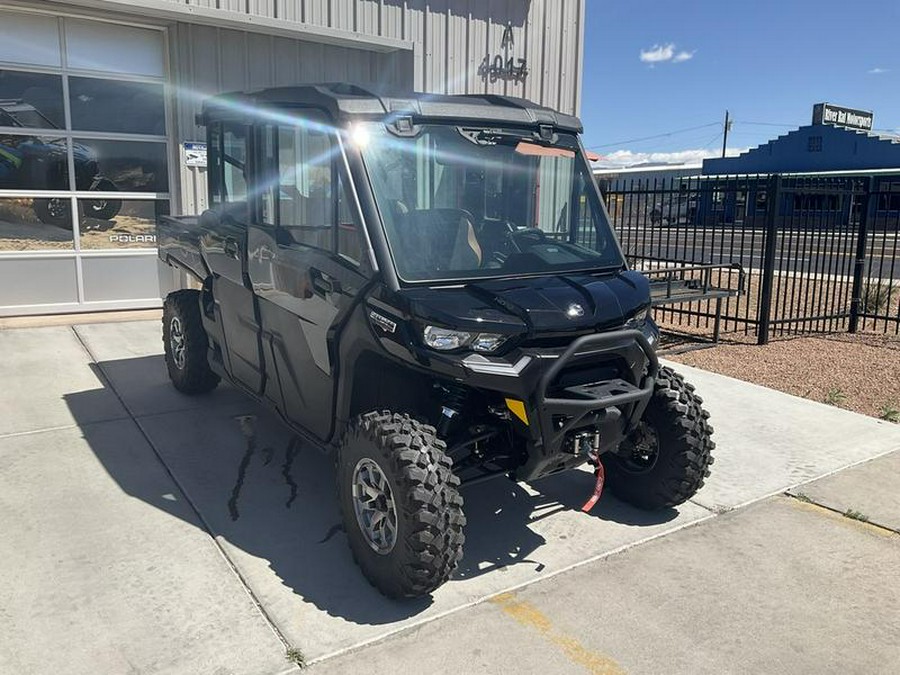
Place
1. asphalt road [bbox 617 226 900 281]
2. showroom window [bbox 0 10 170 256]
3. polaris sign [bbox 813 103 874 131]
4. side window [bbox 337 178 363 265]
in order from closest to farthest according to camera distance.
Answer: side window [bbox 337 178 363 265]
showroom window [bbox 0 10 170 256]
asphalt road [bbox 617 226 900 281]
polaris sign [bbox 813 103 874 131]

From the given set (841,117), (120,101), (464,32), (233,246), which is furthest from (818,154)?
(233,246)

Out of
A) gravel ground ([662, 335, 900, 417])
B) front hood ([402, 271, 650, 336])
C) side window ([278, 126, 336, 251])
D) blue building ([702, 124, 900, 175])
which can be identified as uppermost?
blue building ([702, 124, 900, 175])

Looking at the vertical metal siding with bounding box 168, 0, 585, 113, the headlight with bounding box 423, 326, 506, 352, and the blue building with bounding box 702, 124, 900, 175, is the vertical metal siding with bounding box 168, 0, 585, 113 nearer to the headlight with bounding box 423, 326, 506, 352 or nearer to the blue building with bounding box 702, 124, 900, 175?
the headlight with bounding box 423, 326, 506, 352

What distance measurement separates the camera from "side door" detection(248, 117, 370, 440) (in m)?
3.52

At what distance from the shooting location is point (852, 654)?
9.85 feet

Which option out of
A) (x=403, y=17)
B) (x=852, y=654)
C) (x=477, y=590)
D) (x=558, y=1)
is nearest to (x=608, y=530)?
(x=477, y=590)

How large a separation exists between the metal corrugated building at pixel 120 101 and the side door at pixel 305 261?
535cm

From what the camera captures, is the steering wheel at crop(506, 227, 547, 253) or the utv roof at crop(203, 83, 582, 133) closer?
the utv roof at crop(203, 83, 582, 133)

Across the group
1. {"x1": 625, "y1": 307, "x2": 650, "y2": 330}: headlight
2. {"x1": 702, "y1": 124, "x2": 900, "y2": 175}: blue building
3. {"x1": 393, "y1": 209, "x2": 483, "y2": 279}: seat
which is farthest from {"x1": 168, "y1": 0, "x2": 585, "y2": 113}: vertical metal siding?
{"x1": 702, "y1": 124, "x2": 900, "y2": 175}: blue building

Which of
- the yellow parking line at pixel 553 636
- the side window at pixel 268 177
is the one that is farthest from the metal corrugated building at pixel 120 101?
the yellow parking line at pixel 553 636

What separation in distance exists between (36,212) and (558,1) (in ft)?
26.1

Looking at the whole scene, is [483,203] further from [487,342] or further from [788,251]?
[788,251]

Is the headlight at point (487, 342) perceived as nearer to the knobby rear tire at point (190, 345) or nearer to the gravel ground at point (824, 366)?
the knobby rear tire at point (190, 345)

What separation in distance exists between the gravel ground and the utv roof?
164 inches
